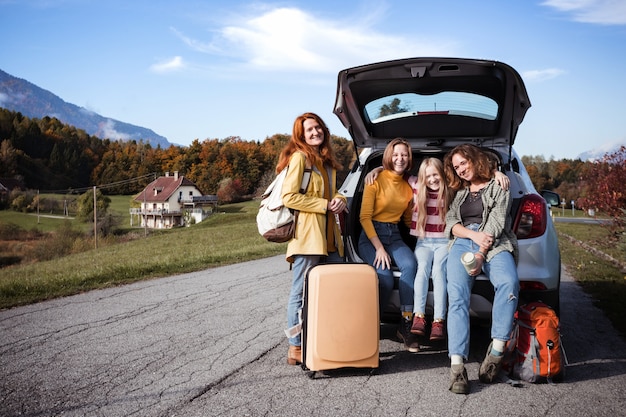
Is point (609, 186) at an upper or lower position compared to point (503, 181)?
upper

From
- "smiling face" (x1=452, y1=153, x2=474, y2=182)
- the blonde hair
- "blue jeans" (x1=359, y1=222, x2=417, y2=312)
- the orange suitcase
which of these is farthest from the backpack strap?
"smiling face" (x1=452, y1=153, x2=474, y2=182)

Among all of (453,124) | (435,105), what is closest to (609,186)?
(453,124)

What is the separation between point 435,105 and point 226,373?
2980mm

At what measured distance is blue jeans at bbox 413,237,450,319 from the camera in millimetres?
3855

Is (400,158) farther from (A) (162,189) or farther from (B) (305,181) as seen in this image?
(A) (162,189)

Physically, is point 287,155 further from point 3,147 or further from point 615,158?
point 3,147

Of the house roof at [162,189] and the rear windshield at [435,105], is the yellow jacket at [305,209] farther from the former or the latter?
the house roof at [162,189]

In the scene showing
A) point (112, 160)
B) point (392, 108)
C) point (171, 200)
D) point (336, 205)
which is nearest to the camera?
point (336, 205)

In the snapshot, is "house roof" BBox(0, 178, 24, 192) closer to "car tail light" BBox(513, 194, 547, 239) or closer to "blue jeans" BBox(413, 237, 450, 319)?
"blue jeans" BBox(413, 237, 450, 319)

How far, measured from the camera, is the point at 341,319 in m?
3.70

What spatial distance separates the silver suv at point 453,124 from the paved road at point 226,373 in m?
0.61

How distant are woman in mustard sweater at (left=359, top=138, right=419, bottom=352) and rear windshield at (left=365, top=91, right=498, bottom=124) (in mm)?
589

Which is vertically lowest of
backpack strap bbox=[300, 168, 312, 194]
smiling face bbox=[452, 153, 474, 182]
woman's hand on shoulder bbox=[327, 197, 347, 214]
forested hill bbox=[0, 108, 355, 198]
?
woman's hand on shoulder bbox=[327, 197, 347, 214]

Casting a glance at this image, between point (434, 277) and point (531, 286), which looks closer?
point (531, 286)
